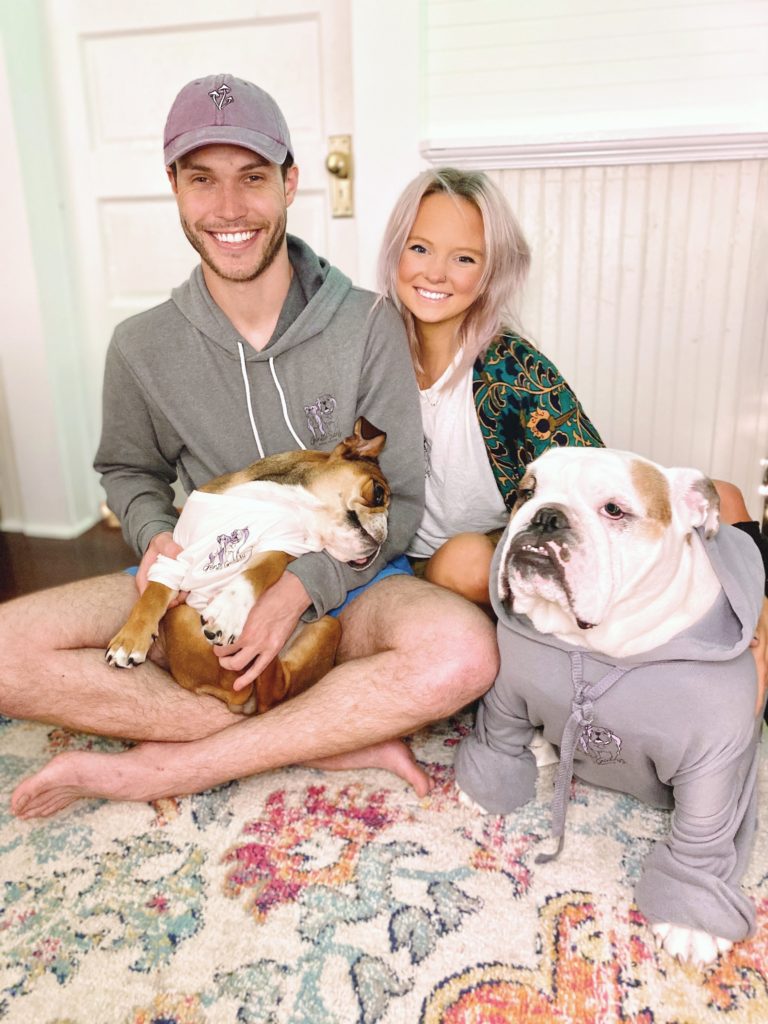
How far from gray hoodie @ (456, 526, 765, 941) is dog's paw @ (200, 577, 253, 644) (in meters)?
0.46

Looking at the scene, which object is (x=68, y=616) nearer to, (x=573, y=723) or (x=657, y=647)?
(x=573, y=723)

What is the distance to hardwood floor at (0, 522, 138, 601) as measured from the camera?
2.80 meters

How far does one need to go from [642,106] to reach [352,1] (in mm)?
922

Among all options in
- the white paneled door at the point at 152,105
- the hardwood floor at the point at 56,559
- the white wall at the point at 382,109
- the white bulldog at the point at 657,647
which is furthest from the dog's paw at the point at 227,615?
the white paneled door at the point at 152,105

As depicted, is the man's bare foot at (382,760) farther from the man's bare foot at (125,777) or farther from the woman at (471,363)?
the woman at (471,363)

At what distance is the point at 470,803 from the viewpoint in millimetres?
1580

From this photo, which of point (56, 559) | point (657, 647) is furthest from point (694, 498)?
point (56, 559)

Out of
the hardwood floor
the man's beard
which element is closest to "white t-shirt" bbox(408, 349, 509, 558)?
the man's beard

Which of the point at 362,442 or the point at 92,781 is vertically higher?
the point at 362,442

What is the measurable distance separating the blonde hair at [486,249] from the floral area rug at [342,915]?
99cm

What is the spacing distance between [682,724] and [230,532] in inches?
33.2

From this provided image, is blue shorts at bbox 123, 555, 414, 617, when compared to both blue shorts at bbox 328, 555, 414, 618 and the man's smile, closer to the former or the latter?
blue shorts at bbox 328, 555, 414, 618

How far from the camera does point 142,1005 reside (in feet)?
3.89

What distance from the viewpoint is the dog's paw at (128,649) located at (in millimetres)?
1422
